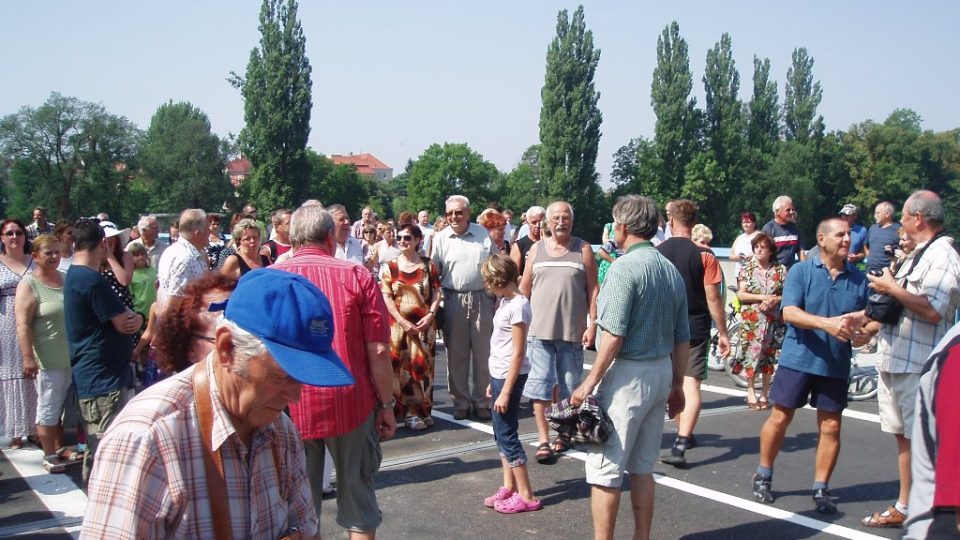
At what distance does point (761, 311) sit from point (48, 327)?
6.44 metres

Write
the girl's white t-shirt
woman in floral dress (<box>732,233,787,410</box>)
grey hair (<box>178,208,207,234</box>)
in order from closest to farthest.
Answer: the girl's white t-shirt
grey hair (<box>178,208,207,234</box>)
woman in floral dress (<box>732,233,787,410</box>)

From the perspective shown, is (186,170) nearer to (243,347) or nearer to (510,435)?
(510,435)

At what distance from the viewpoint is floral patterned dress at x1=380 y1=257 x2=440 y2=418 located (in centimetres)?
729

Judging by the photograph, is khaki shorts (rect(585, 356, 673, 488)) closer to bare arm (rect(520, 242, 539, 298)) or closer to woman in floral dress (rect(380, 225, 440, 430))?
bare arm (rect(520, 242, 539, 298))

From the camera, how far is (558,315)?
5.91m

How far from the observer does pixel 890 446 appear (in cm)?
661

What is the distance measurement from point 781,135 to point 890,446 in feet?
220

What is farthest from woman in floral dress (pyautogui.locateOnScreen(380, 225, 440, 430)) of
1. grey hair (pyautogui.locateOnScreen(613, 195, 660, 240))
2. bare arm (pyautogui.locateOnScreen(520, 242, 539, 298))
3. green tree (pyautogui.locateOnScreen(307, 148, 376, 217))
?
green tree (pyautogui.locateOnScreen(307, 148, 376, 217))

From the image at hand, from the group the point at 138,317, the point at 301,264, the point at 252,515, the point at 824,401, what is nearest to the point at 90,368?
the point at 138,317

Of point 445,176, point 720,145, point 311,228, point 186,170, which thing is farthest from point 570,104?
point 311,228

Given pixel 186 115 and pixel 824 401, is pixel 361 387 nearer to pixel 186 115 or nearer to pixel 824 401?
pixel 824 401

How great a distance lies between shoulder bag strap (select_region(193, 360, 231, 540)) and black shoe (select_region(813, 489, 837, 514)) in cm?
440

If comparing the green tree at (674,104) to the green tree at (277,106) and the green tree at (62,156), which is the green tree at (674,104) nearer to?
the green tree at (277,106)

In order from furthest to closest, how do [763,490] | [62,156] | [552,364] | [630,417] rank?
[62,156] → [552,364] → [763,490] → [630,417]
